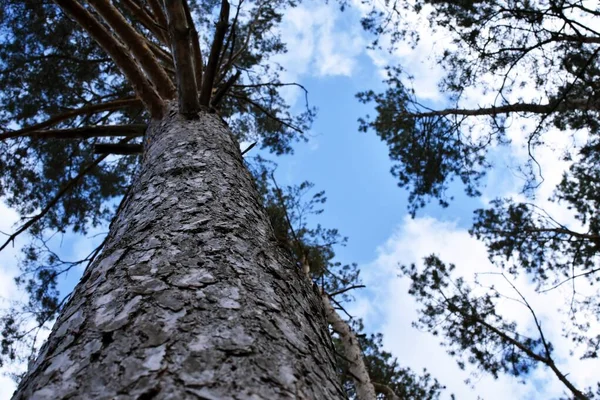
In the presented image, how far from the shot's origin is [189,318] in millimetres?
928

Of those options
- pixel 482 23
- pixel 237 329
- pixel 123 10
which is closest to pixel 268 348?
pixel 237 329

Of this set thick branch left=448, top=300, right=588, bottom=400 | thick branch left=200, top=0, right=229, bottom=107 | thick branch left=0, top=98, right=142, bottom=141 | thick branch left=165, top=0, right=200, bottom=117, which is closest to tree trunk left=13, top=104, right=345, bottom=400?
thick branch left=200, top=0, right=229, bottom=107

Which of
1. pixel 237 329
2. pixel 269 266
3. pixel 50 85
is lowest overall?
pixel 237 329

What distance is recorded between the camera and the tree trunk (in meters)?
0.77

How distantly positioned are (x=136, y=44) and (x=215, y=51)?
4.75 ft

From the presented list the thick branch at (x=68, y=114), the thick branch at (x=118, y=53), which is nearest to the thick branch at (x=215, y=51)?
the thick branch at (x=118, y=53)

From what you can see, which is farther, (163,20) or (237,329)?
(163,20)

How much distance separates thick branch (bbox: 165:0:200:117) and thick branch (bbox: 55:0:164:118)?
736 mm

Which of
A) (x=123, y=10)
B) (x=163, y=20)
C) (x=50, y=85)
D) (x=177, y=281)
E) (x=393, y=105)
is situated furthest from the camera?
(x=393, y=105)

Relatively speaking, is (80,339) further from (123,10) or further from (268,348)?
(123,10)

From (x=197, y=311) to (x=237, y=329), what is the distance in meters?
0.10

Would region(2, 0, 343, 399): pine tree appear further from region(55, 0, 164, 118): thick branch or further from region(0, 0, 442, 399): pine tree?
region(55, 0, 164, 118): thick branch

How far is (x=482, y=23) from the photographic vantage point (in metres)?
5.98

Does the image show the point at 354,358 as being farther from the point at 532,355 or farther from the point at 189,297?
the point at 189,297
